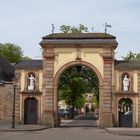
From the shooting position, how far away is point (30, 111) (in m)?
46.9

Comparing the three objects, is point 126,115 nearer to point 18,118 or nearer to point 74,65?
point 74,65

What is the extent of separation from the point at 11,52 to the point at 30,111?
50274mm

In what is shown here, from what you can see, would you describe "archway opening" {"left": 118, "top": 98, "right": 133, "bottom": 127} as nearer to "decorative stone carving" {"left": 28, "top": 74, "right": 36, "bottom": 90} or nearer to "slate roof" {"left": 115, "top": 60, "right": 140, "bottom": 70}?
"slate roof" {"left": 115, "top": 60, "right": 140, "bottom": 70}

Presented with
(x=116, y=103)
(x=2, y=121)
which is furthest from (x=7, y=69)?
(x=116, y=103)

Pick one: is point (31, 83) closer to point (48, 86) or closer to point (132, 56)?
point (48, 86)

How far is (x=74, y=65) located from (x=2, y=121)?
870cm

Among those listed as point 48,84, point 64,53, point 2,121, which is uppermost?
point 64,53

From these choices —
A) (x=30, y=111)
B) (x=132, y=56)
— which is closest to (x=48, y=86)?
(x=30, y=111)

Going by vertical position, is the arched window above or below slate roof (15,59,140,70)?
below

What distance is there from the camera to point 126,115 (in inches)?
1807

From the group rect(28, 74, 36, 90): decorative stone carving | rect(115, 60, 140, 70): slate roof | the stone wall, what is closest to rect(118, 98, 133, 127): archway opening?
rect(115, 60, 140, 70): slate roof

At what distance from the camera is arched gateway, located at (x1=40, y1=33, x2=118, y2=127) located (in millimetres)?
45844

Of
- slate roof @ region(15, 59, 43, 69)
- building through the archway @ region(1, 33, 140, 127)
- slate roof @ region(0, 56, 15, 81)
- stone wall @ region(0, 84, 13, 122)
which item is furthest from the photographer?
slate roof @ region(0, 56, 15, 81)

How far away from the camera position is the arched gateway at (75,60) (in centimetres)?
4584
